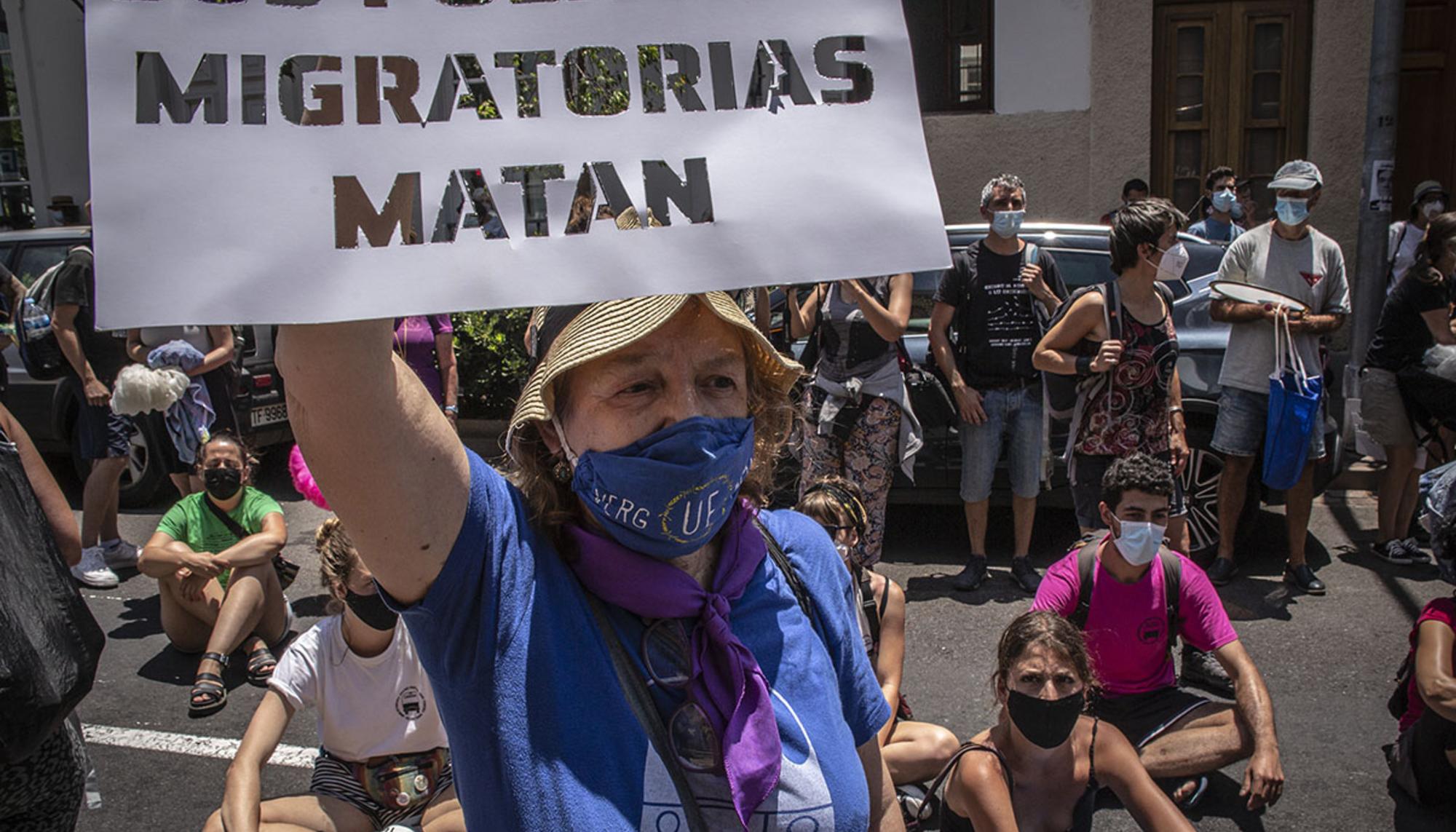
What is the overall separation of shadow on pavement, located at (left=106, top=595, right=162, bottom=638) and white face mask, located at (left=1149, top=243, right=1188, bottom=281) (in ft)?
17.1

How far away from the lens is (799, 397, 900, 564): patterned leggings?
586 centimetres

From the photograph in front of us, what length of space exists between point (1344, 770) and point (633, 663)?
3720 millimetres

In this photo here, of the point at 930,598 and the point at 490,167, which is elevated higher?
the point at 490,167

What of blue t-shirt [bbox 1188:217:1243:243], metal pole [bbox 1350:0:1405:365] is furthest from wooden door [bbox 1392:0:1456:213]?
metal pole [bbox 1350:0:1405:365]

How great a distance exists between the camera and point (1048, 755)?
140 inches

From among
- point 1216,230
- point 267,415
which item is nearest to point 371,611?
point 267,415

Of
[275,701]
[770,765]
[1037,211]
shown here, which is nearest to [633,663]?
[770,765]

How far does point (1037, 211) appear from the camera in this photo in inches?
508

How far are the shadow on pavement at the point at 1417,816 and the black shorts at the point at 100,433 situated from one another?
669 centimetres

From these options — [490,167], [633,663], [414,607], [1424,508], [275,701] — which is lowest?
[275,701]

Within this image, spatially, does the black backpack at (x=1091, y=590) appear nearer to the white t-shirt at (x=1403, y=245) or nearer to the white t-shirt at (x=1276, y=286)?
the white t-shirt at (x=1276, y=286)

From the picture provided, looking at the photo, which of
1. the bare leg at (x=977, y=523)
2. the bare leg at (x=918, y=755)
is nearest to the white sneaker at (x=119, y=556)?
the bare leg at (x=977, y=523)

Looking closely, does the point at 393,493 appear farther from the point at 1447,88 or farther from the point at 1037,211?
the point at 1447,88

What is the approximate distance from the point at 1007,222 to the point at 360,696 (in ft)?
12.8
